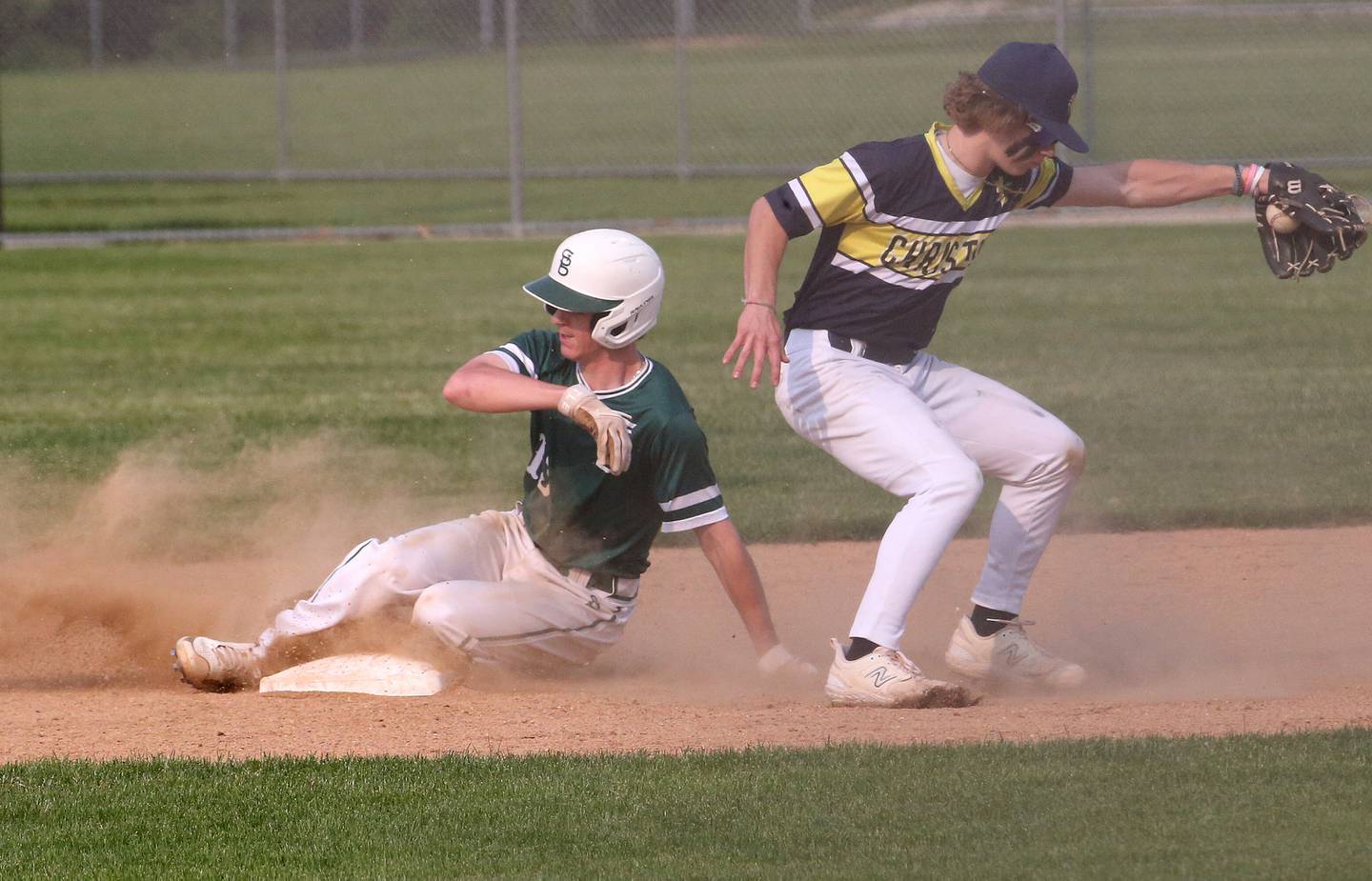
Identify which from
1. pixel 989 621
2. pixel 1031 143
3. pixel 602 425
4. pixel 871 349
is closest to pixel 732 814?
pixel 602 425

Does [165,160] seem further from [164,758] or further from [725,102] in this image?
[164,758]

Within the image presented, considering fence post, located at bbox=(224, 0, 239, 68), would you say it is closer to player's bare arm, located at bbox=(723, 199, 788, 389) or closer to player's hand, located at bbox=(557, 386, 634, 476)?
player's bare arm, located at bbox=(723, 199, 788, 389)

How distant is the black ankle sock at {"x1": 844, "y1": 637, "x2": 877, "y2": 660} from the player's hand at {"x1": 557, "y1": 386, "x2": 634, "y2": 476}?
856 mm

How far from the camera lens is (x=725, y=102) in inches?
1059

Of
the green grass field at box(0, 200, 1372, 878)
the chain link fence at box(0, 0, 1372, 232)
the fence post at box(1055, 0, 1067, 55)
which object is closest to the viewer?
the green grass field at box(0, 200, 1372, 878)

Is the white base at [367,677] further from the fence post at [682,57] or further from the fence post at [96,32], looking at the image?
the fence post at [96,32]

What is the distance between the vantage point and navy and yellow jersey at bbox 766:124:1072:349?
5.30 meters

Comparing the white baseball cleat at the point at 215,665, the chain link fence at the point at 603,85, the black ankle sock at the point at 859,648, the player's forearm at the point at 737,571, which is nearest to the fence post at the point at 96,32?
the chain link fence at the point at 603,85

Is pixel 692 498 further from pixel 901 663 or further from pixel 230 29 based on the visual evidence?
pixel 230 29

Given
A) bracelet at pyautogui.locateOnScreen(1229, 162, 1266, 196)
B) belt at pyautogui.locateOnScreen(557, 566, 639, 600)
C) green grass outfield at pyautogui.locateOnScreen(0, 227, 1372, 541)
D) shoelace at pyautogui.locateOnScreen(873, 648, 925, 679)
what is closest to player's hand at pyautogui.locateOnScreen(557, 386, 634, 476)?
belt at pyautogui.locateOnScreen(557, 566, 639, 600)

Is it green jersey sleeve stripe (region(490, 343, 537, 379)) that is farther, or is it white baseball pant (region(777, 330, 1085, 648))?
green jersey sleeve stripe (region(490, 343, 537, 379))

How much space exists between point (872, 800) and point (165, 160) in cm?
2142

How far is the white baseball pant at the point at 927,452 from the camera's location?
17.1 ft

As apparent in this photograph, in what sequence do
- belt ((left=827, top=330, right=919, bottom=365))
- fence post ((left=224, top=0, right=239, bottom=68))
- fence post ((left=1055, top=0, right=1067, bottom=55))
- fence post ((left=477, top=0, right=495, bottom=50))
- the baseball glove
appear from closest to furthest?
belt ((left=827, top=330, right=919, bottom=365)) → the baseball glove → fence post ((left=1055, top=0, right=1067, bottom=55)) → fence post ((left=477, top=0, right=495, bottom=50)) → fence post ((left=224, top=0, right=239, bottom=68))
